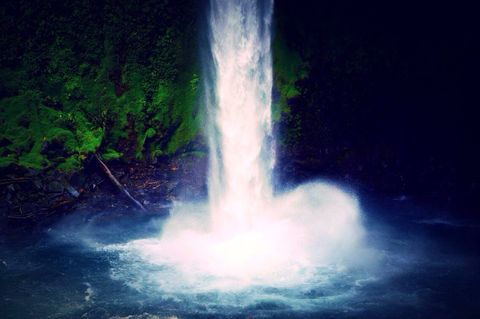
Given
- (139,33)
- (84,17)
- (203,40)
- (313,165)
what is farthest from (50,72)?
(313,165)

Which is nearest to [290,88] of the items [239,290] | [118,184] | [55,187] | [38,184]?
[118,184]

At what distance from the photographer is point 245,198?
1479 centimetres

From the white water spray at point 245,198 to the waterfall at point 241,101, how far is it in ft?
0.12

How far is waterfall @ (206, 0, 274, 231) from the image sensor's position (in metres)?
14.6

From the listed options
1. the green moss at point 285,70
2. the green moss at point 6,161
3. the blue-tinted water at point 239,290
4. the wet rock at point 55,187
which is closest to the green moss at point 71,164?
the wet rock at point 55,187

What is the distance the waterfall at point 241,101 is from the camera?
14617mm

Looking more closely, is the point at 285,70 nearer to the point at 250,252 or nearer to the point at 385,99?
the point at 385,99

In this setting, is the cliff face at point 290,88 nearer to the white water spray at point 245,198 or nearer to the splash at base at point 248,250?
the white water spray at point 245,198

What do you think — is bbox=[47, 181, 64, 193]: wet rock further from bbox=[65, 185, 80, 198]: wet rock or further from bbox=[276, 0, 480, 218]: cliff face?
bbox=[276, 0, 480, 218]: cliff face

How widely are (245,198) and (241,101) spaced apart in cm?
378

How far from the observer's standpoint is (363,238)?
12.4 meters

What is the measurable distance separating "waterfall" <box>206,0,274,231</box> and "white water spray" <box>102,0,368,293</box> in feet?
0.12

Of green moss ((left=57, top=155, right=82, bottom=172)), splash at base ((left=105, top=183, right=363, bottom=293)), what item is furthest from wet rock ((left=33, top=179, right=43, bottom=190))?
splash at base ((left=105, top=183, right=363, bottom=293))

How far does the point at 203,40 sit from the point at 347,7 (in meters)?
6.04
